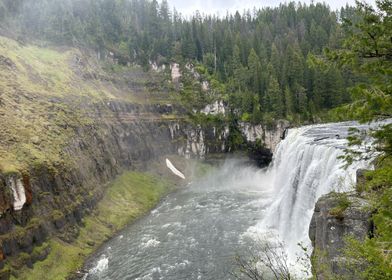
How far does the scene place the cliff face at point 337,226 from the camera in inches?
691

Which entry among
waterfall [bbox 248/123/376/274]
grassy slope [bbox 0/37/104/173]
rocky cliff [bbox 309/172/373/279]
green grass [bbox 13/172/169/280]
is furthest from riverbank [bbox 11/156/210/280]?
rocky cliff [bbox 309/172/373/279]

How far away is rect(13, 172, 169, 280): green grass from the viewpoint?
3188cm

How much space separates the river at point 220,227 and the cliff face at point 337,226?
5291 mm

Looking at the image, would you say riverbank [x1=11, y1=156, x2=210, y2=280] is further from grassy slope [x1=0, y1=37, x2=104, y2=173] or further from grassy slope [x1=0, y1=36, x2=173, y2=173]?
grassy slope [x1=0, y1=37, x2=104, y2=173]

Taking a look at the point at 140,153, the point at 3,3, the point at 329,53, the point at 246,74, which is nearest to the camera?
the point at 329,53

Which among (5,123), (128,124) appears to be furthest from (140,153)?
(5,123)

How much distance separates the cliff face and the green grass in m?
23.2

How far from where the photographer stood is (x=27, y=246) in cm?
3138

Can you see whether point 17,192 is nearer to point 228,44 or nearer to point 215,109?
Result: point 215,109

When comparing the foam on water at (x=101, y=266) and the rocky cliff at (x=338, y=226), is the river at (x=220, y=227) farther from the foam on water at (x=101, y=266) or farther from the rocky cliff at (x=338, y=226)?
the rocky cliff at (x=338, y=226)

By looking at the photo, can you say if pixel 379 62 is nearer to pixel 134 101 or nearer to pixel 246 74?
pixel 134 101

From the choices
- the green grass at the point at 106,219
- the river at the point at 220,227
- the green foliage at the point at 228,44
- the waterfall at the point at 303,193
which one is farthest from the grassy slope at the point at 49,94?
the waterfall at the point at 303,193

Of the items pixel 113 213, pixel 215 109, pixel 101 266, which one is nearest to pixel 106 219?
pixel 113 213

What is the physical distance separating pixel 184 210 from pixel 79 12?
95.5m
